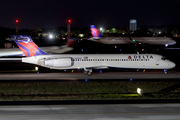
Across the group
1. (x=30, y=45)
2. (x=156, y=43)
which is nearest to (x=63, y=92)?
(x=30, y=45)

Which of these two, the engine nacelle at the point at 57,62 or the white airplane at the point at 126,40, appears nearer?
the engine nacelle at the point at 57,62

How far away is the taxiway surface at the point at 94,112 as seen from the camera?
18.4 meters

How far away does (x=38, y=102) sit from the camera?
2305 centimetres

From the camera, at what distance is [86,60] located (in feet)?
124

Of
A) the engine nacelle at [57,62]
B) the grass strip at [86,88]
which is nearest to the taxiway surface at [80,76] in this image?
the engine nacelle at [57,62]

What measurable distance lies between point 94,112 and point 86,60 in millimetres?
18647

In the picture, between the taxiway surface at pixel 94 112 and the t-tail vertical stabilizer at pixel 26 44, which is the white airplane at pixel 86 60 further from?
the taxiway surface at pixel 94 112

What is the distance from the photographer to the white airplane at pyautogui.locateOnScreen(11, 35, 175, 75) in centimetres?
3756

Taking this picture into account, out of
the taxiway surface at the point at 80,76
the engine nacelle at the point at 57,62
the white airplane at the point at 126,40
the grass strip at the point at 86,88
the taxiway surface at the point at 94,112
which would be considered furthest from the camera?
Result: the white airplane at the point at 126,40

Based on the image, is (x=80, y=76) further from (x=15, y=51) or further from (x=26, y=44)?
(x=15, y=51)

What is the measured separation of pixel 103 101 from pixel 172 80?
13.7 metres

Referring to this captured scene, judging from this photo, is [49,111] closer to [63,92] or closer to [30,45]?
[63,92]

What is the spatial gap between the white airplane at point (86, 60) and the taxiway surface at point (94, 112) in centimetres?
1634

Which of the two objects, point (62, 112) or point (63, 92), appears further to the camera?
point (63, 92)
